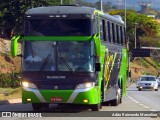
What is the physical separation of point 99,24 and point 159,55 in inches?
4693

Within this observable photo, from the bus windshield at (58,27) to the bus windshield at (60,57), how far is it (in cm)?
40

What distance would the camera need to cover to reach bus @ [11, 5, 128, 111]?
22688 mm

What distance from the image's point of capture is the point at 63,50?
75.6 ft

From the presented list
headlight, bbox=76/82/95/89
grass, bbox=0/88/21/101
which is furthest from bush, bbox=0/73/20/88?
headlight, bbox=76/82/95/89

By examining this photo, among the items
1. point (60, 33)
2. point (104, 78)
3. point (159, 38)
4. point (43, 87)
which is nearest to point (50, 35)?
point (60, 33)

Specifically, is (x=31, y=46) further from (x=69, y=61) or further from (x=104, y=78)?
(x=104, y=78)

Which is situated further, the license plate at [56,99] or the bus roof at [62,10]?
the bus roof at [62,10]

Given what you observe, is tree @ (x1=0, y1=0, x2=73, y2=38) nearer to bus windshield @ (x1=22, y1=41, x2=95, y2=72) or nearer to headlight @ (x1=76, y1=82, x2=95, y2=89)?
bus windshield @ (x1=22, y1=41, x2=95, y2=72)

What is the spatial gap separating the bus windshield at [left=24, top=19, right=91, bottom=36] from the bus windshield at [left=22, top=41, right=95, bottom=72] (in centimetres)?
40

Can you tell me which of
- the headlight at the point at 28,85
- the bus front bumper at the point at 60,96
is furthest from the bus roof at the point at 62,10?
the bus front bumper at the point at 60,96

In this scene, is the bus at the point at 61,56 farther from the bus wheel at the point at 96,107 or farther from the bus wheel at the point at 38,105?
the bus wheel at the point at 38,105

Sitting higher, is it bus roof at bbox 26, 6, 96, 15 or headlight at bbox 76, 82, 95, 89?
bus roof at bbox 26, 6, 96, 15

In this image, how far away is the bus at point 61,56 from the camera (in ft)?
74.4

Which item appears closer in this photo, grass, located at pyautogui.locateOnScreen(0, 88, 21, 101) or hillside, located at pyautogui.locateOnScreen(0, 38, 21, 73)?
grass, located at pyautogui.locateOnScreen(0, 88, 21, 101)
